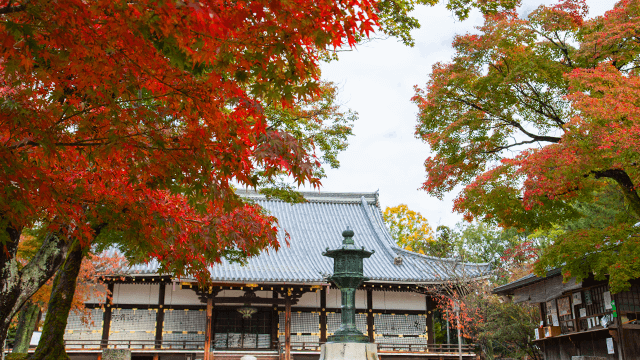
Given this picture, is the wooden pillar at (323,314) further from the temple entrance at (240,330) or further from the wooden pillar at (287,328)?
the temple entrance at (240,330)

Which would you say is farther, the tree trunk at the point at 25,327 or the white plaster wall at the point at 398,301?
the white plaster wall at the point at 398,301

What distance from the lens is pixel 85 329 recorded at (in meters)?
17.4

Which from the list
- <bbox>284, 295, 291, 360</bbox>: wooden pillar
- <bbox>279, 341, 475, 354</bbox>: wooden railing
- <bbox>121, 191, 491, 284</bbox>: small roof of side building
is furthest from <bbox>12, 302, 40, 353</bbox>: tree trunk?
<bbox>279, 341, 475, 354</bbox>: wooden railing

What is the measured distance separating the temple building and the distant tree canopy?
831cm

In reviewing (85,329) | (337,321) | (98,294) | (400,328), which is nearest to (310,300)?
(337,321)

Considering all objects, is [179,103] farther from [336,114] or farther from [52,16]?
[336,114]

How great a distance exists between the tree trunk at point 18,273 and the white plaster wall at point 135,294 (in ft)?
33.9

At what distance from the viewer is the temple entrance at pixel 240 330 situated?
1795cm

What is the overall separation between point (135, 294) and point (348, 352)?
37.2 feet

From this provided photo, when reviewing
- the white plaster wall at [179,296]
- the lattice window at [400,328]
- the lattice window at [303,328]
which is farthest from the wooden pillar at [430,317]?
the white plaster wall at [179,296]

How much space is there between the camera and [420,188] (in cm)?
1183

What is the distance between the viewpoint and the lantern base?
9336 mm

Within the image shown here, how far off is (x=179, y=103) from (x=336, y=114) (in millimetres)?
6475

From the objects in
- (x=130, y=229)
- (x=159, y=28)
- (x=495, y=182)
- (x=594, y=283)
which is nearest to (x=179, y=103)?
(x=159, y=28)
